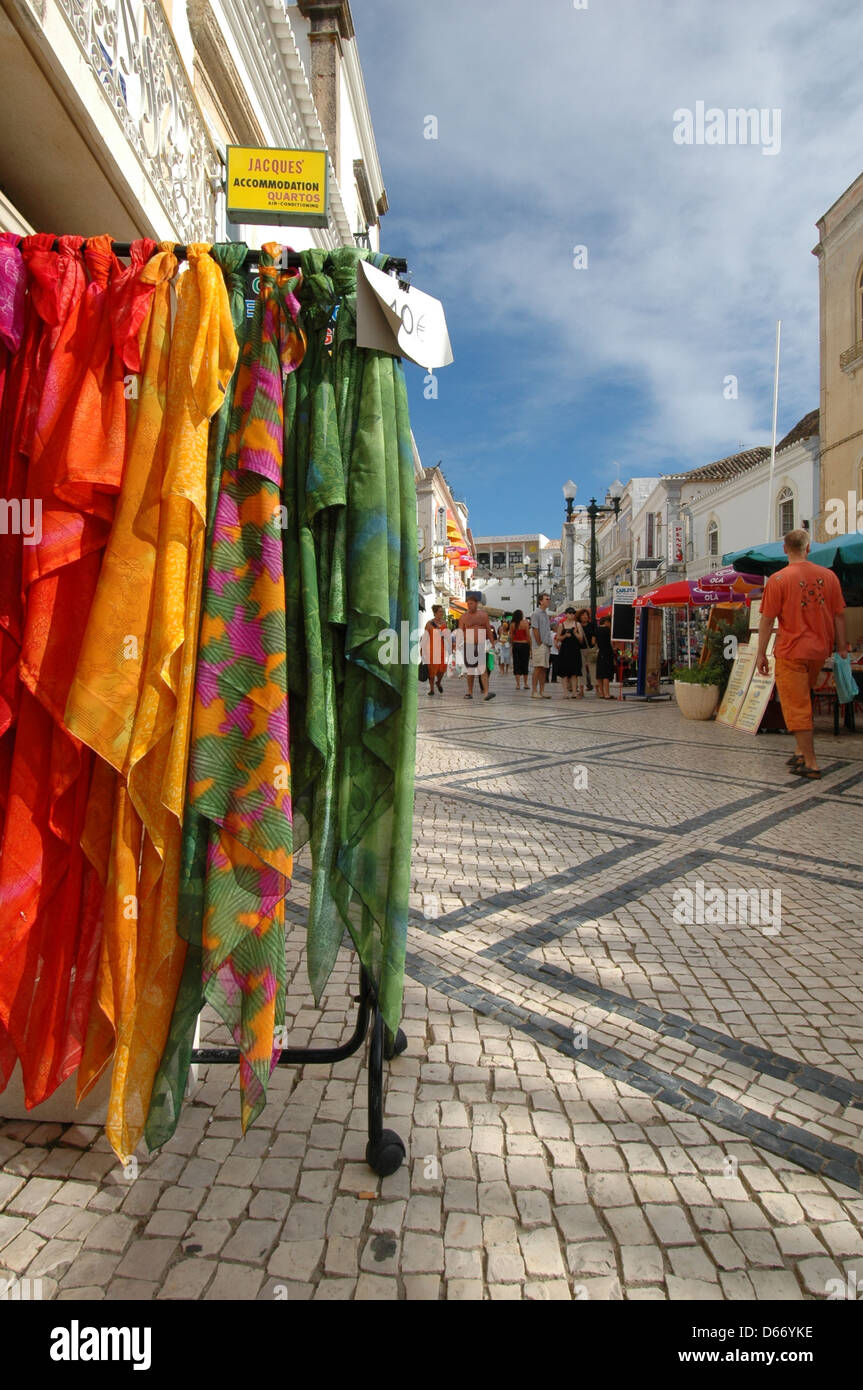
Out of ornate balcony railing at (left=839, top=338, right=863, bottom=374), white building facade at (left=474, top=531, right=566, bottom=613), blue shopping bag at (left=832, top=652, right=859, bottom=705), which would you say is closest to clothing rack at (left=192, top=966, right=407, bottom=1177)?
blue shopping bag at (left=832, top=652, right=859, bottom=705)

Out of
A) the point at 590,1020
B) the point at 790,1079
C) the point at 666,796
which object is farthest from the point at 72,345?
the point at 666,796

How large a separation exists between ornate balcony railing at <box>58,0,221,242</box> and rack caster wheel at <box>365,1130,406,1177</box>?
272 centimetres

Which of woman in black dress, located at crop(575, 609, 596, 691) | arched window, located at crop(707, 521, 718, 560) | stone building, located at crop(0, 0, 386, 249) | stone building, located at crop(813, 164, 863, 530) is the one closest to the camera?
stone building, located at crop(0, 0, 386, 249)

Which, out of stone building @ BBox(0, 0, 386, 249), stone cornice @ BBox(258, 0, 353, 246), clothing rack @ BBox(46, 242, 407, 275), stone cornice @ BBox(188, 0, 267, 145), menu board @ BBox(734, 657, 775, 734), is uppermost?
stone cornice @ BBox(258, 0, 353, 246)

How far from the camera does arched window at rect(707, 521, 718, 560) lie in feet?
112

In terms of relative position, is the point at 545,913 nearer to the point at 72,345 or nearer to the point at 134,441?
the point at 134,441

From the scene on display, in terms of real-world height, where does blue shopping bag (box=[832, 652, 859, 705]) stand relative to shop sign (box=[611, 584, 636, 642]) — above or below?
below

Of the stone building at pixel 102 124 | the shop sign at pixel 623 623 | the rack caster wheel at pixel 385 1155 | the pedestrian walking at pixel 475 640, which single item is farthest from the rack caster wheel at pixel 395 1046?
the shop sign at pixel 623 623

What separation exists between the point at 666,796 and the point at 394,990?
4.21 m

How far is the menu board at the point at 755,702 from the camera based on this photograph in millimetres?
8234

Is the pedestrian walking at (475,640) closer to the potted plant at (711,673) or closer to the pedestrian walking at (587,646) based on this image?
the pedestrian walking at (587,646)

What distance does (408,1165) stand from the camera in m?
1.53

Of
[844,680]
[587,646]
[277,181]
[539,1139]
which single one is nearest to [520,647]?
[587,646]

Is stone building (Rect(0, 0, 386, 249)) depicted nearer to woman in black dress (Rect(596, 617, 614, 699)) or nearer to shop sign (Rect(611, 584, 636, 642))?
woman in black dress (Rect(596, 617, 614, 699))
